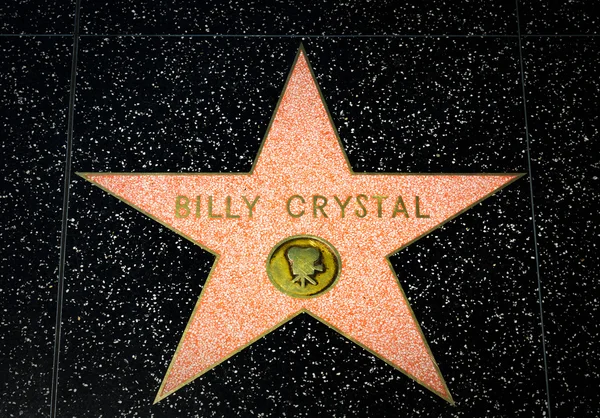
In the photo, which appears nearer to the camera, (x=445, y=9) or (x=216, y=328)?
(x=216, y=328)

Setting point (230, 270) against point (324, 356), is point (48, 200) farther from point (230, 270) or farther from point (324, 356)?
point (324, 356)

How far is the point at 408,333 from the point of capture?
3.43 ft

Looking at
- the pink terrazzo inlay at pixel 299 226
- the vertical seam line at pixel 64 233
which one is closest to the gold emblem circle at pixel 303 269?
the pink terrazzo inlay at pixel 299 226

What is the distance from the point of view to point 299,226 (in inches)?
42.8

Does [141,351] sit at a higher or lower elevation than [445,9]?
lower

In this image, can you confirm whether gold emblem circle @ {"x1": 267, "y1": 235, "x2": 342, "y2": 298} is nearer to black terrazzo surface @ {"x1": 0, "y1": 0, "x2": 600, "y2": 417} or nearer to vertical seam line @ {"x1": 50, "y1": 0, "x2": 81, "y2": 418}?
black terrazzo surface @ {"x1": 0, "y1": 0, "x2": 600, "y2": 417}

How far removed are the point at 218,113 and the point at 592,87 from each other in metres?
0.82

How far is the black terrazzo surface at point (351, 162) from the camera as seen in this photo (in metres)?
1.05

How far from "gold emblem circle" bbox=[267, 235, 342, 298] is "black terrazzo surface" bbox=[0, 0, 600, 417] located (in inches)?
2.7

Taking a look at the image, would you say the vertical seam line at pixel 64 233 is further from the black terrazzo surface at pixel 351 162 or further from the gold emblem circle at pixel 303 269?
the gold emblem circle at pixel 303 269

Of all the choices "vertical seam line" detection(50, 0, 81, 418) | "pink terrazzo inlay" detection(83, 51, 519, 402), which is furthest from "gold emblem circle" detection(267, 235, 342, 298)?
"vertical seam line" detection(50, 0, 81, 418)

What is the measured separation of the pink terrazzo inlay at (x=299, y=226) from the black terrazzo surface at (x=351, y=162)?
31 millimetres

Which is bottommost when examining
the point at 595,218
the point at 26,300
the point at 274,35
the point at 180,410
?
the point at 180,410

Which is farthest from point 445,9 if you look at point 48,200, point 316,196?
point 48,200
